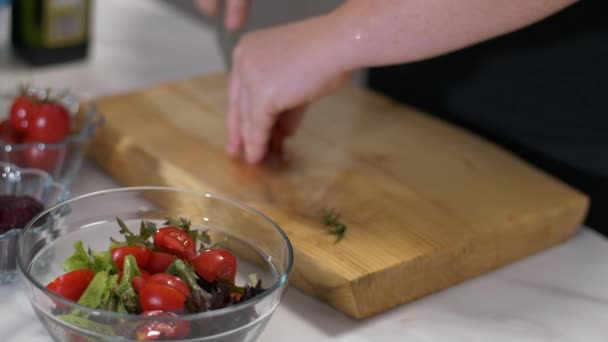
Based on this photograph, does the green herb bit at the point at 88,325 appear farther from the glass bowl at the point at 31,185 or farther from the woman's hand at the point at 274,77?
the woman's hand at the point at 274,77

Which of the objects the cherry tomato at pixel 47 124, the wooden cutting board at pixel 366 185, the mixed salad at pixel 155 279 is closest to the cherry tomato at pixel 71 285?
the mixed salad at pixel 155 279

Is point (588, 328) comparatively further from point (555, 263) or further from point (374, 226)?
point (374, 226)

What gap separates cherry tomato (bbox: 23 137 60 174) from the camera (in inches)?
39.7

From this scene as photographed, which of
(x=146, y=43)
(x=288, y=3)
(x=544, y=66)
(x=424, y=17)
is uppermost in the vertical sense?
(x=424, y=17)

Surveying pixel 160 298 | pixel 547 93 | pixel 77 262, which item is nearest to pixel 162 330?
pixel 160 298

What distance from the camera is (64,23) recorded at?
1.45 meters

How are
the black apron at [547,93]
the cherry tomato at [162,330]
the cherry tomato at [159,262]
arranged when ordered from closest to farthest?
1. the cherry tomato at [162,330]
2. the cherry tomato at [159,262]
3. the black apron at [547,93]

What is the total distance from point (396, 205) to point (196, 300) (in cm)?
40

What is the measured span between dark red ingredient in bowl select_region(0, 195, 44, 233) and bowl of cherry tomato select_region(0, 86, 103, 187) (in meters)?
0.13

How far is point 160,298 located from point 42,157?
1.26 ft

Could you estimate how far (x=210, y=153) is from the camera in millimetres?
1144

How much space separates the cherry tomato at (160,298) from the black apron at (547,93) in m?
0.66

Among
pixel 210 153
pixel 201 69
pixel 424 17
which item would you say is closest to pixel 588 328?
pixel 424 17

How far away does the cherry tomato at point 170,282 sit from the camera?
716 mm
